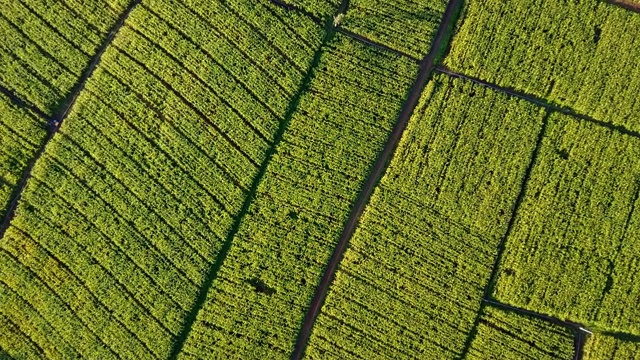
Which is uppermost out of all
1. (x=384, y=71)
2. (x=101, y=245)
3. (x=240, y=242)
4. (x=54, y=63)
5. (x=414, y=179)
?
(x=384, y=71)

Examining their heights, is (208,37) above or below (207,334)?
above

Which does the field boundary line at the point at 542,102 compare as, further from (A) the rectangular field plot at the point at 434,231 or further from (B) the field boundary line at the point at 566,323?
(B) the field boundary line at the point at 566,323

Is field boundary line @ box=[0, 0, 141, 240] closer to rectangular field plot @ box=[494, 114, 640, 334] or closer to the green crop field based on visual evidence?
the green crop field

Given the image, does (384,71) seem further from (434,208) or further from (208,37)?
(208,37)

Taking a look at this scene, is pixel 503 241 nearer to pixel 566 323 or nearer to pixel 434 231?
pixel 434 231

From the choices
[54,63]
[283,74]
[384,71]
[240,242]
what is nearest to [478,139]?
[384,71]

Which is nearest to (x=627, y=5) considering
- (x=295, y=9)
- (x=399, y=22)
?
(x=399, y=22)

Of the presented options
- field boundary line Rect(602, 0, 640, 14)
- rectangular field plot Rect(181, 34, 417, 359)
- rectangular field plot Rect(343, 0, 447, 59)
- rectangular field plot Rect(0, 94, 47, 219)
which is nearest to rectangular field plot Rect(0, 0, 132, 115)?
rectangular field plot Rect(0, 94, 47, 219)
